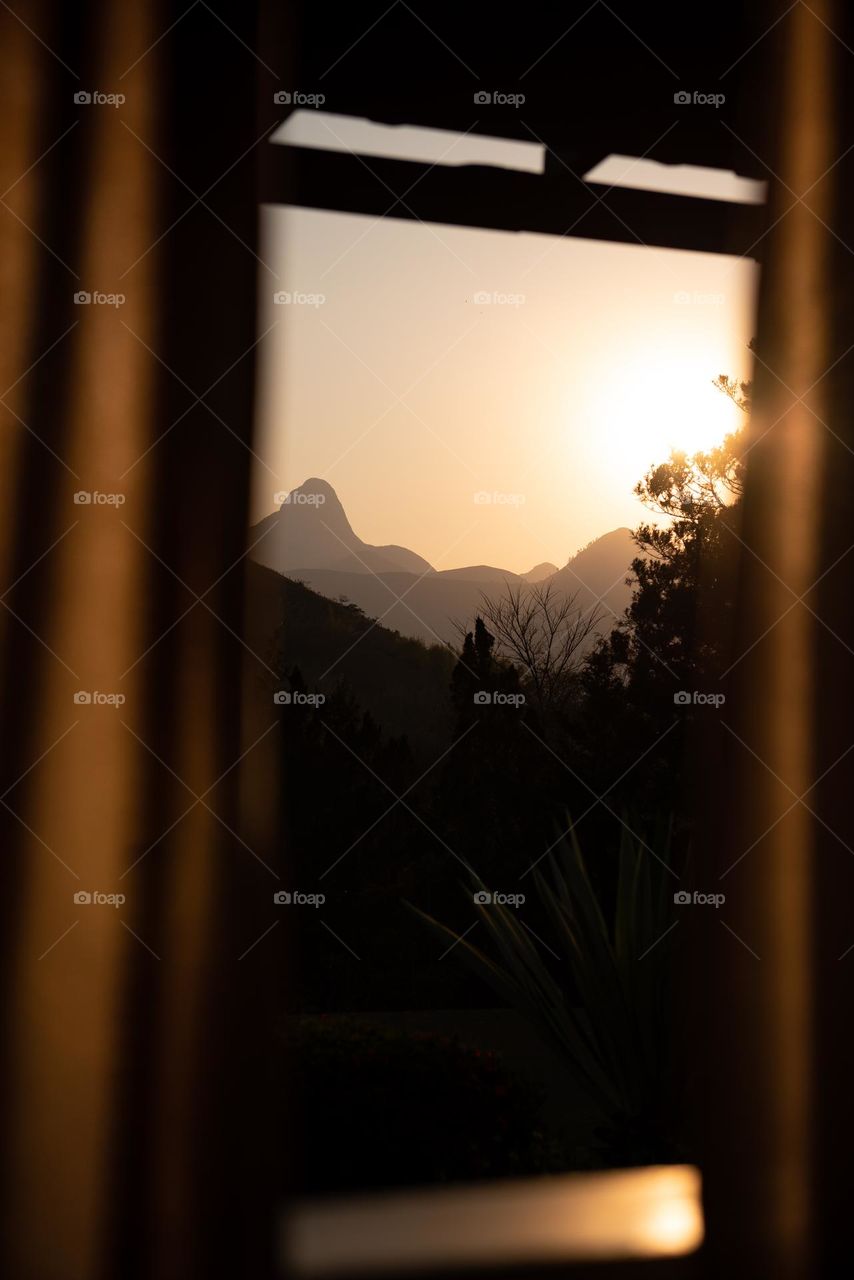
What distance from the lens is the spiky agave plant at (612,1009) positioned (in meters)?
1.86

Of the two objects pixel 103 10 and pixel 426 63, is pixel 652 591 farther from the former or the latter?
pixel 103 10

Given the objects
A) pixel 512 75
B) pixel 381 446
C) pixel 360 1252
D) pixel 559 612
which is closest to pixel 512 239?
pixel 512 75

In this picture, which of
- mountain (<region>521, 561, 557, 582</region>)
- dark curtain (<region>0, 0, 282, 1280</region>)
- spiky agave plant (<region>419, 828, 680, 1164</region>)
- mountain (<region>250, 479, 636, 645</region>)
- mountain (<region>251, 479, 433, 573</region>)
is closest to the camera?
dark curtain (<region>0, 0, 282, 1280</region>)

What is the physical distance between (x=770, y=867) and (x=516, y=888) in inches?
38.3

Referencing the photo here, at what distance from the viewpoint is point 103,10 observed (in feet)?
6.00

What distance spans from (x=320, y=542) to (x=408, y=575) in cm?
23

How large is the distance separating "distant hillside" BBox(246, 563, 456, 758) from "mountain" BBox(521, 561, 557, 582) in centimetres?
28

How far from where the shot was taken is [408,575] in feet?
7.89

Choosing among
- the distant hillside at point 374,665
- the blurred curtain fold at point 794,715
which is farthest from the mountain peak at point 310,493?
the blurred curtain fold at point 794,715

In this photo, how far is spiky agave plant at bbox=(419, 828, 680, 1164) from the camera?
1.86m

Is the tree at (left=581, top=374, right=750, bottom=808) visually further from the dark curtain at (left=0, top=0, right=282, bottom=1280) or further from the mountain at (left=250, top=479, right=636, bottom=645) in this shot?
the dark curtain at (left=0, top=0, right=282, bottom=1280)

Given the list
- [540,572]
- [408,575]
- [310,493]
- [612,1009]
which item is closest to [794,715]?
[612,1009]

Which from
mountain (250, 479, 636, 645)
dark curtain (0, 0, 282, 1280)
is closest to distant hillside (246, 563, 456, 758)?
mountain (250, 479, 636, 645)

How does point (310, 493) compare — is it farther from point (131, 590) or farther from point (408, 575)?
point (131, 590)
